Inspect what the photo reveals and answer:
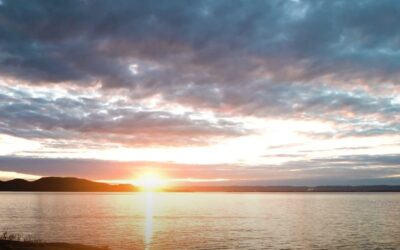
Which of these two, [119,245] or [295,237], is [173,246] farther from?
[295,237]

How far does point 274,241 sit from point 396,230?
35.9m

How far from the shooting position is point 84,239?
82.3 metres

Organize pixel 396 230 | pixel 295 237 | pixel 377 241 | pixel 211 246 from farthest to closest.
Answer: pixel 396 230 → pixel 295 237 → pixel 377 241 → pixel 211 246

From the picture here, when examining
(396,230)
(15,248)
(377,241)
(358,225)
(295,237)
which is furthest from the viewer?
(358,225)

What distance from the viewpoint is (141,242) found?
77.4 metres

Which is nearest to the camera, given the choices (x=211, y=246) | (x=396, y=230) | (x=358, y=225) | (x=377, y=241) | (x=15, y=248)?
(x=15, y=248)

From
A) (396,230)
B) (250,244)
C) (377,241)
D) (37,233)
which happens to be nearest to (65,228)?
(37,233)

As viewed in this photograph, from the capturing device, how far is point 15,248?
46.3 m

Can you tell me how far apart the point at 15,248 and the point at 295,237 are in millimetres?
58308

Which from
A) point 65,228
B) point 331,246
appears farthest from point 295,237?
point 65,228

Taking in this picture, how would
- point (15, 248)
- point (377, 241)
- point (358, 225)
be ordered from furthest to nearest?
point (358, 225) < point (377, 241) < point (15, 248)

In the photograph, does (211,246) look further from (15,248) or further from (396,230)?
(396,230)

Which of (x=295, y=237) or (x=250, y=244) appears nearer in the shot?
(x=250, y=244)

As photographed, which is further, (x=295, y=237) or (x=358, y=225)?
(x=358, y=225)
